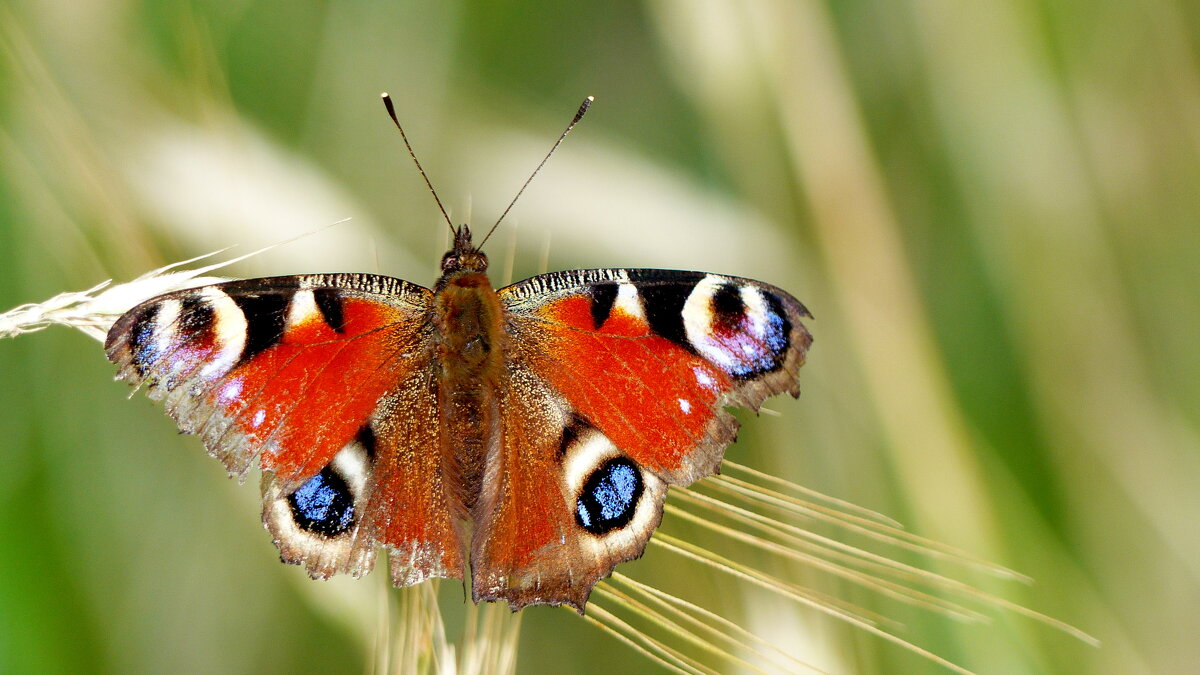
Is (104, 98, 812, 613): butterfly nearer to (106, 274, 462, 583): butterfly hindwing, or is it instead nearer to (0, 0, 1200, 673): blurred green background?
(106, 274, 462, 583): butterfly hindwing

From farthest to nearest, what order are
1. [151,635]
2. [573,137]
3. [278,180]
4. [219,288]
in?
[573,137] → [151,635] → [278,180] → [219,288]

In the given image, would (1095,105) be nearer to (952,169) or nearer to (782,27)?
(952,169)

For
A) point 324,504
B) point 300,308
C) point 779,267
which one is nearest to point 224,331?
point 300,308

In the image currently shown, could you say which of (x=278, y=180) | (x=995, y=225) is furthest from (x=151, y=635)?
(x=995, y=225)

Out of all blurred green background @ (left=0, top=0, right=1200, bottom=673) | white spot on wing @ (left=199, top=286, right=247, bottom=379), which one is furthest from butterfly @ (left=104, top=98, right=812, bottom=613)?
blurred green background @ (left=0, top=0, right=1200, bottom=673)

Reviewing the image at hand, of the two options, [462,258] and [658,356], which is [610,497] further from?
[462,258]

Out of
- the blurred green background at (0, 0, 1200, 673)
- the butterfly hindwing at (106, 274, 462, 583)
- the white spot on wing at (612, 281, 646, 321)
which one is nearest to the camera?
the butterfly hindwing at (106, 274, 462, 583)
